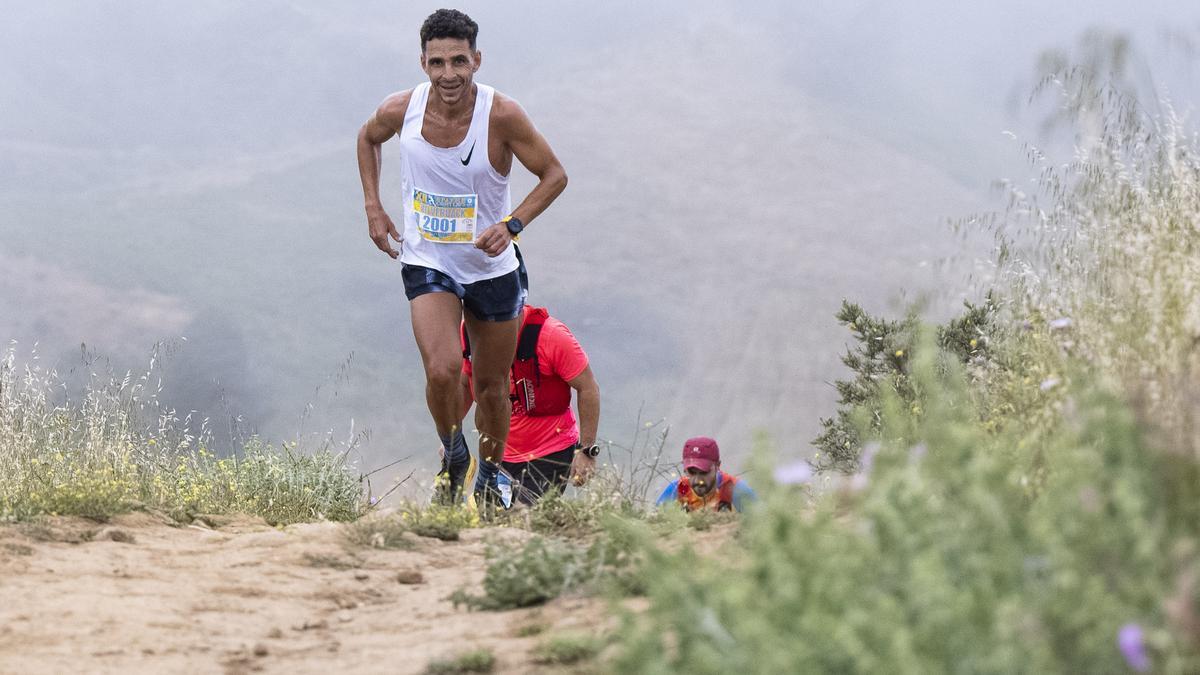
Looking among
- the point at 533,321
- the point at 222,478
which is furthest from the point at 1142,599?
the point at 222,478

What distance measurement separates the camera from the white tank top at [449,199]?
6.52 metres

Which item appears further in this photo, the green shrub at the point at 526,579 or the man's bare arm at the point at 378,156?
the man's bare arm at the point at 378,156

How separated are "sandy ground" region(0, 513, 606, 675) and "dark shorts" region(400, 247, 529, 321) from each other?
4.17 ft

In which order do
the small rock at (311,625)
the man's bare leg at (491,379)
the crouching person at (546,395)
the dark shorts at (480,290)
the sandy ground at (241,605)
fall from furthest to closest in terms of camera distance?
the crouching person at (546,395)
the man's bare leg at (491,379)
the dark shorts at (480,290)
the small rock at (311,625)
the sandy ground at (241,605)

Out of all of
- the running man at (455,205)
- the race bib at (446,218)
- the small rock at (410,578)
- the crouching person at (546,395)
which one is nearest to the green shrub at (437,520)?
the running man at (455,205)

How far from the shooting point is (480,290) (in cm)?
666

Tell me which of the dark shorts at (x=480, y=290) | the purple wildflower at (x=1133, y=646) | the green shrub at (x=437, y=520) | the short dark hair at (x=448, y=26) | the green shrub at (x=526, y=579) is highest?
the short dark hair at (x=448, y=26)

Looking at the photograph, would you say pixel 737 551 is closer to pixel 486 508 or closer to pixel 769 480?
pixel 769 480

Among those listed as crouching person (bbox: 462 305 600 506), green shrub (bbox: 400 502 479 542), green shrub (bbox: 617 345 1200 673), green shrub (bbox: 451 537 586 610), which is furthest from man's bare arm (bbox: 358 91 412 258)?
green shrub (bbox: 617 345 1200 673)

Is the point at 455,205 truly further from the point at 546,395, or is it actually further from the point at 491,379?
the point at 546,395

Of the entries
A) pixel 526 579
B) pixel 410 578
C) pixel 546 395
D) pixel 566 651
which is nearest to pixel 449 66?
pixel 546 395

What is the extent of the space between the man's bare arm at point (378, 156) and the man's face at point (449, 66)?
350 millimetres

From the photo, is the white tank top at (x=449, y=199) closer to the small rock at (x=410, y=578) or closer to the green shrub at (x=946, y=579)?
the small rock at (x=410, y=578)

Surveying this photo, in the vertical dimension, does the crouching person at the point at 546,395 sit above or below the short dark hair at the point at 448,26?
below
